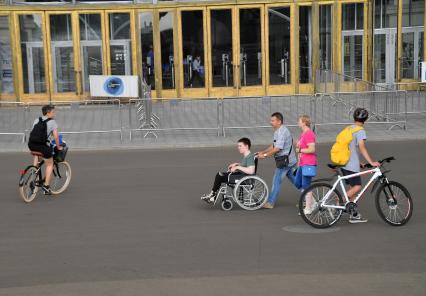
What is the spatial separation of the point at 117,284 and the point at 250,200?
3.55 metres

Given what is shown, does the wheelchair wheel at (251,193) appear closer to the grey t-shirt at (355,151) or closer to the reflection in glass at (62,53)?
the grey t-shirt at (355,151)

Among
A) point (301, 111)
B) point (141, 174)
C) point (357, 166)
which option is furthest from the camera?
point (301, 111)

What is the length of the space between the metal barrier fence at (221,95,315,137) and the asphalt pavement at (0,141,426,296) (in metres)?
6.56

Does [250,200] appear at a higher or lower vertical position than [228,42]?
lower

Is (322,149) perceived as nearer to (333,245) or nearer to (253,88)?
(333,245)

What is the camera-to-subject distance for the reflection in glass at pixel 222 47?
1003 inches

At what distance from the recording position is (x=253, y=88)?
2597 centimetres

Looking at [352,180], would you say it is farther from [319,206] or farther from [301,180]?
[301,180]

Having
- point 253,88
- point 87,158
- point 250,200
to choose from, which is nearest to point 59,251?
point 250,200

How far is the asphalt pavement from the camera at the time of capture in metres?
6.57

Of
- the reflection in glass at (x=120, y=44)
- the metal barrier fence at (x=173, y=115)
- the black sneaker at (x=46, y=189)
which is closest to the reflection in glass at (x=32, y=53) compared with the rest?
the reflection in glass at (x=120, y=44)

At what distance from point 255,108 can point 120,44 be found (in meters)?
8.92

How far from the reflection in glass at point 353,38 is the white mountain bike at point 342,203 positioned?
58.3 feet

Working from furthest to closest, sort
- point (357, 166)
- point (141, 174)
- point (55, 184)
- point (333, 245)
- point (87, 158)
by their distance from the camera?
1. point (87, 158)
2. point (141, 174)
3. point (55, 184)
4. point (357, 166)
5. point (333, 245)
